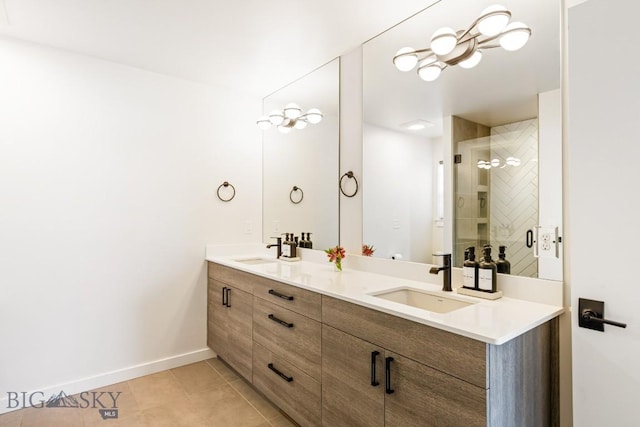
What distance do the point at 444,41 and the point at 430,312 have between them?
1.26 metres

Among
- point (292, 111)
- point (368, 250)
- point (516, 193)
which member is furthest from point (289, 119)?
point (516, 193)

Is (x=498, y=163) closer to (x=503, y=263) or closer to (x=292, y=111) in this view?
(x=503, y=263)

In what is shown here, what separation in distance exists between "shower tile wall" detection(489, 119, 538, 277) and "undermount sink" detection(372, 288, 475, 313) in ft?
1.07

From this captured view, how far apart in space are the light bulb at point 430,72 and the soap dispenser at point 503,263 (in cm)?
98

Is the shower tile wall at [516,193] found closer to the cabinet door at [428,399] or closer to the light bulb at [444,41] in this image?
the light bulb at [444,41]

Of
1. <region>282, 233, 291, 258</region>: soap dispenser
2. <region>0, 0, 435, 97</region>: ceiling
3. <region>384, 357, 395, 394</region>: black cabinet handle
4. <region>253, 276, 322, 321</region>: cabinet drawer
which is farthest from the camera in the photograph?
<region>282, 233, 291, 258</region>: soap dispenser

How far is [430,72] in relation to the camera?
1.85m

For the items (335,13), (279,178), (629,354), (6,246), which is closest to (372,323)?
(629,354)

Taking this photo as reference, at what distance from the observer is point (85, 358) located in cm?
252

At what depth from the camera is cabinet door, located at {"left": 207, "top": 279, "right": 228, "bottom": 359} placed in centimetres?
279

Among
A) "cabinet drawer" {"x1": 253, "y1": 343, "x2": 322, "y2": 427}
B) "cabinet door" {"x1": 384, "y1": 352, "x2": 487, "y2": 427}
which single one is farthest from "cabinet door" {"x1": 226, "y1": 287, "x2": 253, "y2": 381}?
"cabinet door" {"x1": 384, "y1": 352, "x2": 487, "y2": 427}

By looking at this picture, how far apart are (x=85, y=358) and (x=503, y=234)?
2.94 metres

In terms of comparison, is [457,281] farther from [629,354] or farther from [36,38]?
[36,38]

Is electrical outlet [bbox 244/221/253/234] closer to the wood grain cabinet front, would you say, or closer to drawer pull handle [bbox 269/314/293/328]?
the wood grain cabinet front
